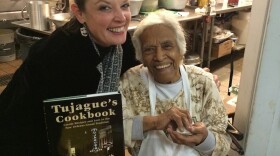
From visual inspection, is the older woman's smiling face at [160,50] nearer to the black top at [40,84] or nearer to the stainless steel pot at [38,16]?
the black top at [40,84]

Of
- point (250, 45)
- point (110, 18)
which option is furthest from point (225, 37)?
point (110, 18)

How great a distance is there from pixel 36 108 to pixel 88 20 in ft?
1.24

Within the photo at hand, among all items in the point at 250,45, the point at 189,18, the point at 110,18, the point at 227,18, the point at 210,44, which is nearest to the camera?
the point at 110,18

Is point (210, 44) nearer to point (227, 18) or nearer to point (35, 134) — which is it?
point (227, 18)

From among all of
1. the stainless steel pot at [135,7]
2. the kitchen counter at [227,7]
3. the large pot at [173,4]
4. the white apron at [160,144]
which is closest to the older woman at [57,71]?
the white apron at [160,144]

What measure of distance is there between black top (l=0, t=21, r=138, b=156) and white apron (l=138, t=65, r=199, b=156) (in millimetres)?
287

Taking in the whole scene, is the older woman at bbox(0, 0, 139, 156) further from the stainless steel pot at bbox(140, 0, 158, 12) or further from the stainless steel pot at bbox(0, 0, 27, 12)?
the stainless steel pot at bbox(0, 0, 27, 12)

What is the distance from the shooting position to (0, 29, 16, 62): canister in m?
3.59

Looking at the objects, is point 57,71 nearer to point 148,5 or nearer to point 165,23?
point 165,23

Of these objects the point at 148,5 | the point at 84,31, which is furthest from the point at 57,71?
the point at 148,5

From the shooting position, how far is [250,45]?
1.27 m

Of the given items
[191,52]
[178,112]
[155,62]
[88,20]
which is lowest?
[191,52]

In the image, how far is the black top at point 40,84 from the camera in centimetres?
109

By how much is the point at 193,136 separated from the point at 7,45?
3136 millimetres
